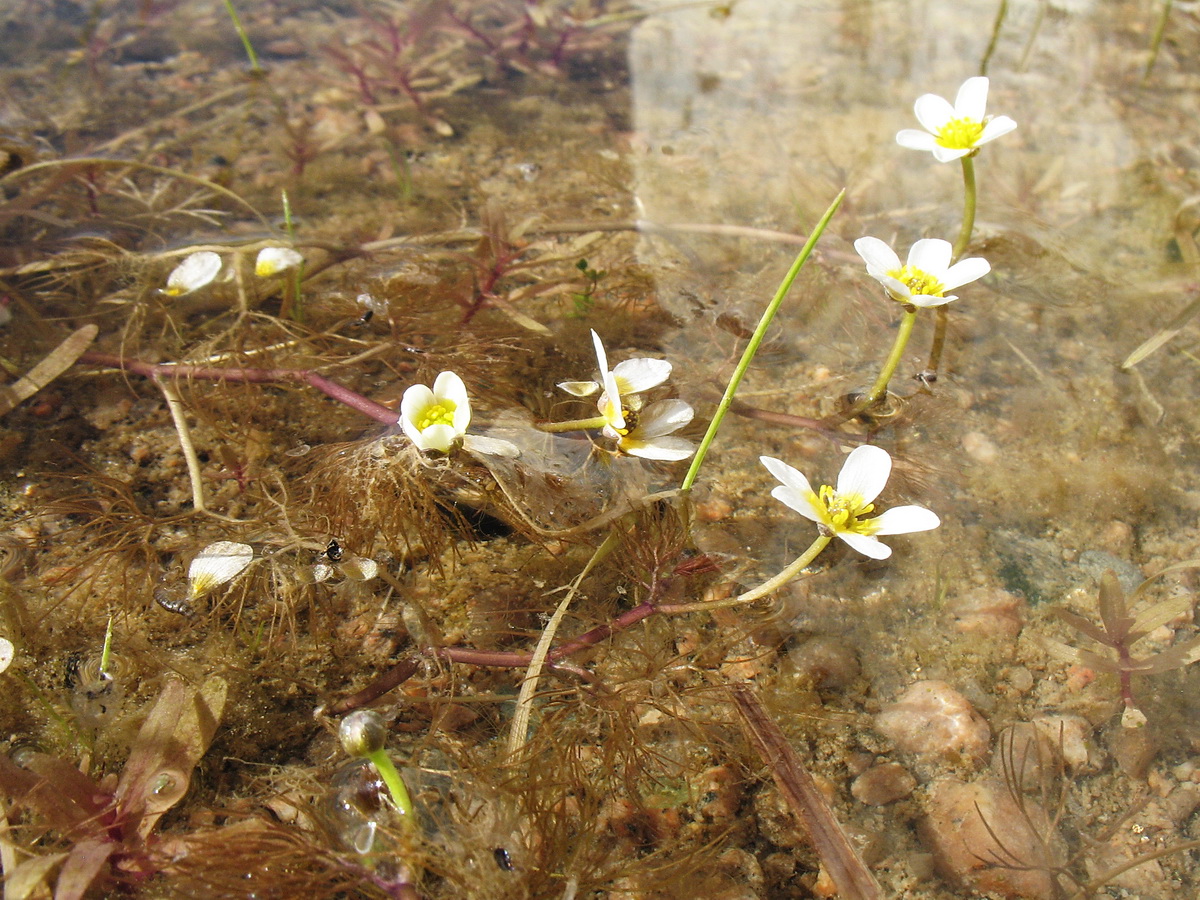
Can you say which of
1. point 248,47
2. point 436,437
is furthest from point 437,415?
point 248,47

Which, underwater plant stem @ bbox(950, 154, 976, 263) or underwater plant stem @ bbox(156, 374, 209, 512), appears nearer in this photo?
underwater plant stem @ bbox(156, 374, 209, 512)

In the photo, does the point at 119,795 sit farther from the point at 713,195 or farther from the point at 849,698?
the point at 713,195

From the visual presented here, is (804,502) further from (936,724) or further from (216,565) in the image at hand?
(216,565)

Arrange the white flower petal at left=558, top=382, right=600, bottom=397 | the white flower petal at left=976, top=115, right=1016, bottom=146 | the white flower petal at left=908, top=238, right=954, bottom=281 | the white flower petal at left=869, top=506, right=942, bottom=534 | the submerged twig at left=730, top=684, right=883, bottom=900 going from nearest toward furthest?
1. the submerged twig at left=730, top=684, right=883, bottom=900
2. the white flower petal at left=869, top=506, right=942, bottom=534
3. the white flower petal at left=558, top=382, right=600, bottom=397
4. the white flower petal at left=908, top=238, right=954, bottom=281
5. the white flower petal at left=976, top=115, right=1016, bottom=146

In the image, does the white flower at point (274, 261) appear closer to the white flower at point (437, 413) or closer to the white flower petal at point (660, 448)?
the white flower at point (437, 413)

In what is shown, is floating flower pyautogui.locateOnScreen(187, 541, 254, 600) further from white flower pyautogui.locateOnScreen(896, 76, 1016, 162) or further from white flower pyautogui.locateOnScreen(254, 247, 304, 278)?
white flower pyautogui.locateOnScreen(896, 76, 1016, 162)

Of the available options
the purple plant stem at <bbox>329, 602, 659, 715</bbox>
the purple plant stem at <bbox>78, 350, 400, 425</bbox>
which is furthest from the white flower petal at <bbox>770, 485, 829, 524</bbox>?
the purple plant stem at <bbox>78, 350, 400, 425</bbox>
